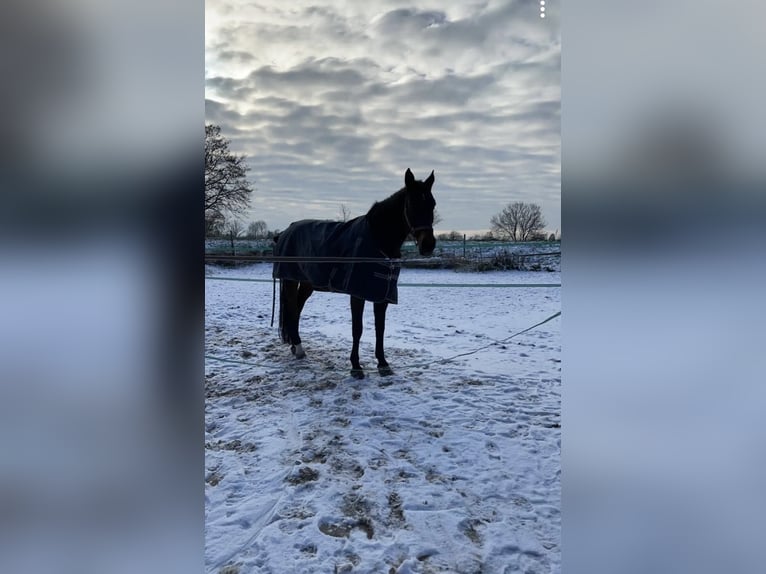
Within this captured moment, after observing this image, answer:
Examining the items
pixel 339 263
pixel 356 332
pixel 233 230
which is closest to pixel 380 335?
pixel 356 332

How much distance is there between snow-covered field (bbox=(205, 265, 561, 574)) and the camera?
55.3 inches

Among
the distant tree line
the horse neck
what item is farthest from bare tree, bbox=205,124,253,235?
the horse neck

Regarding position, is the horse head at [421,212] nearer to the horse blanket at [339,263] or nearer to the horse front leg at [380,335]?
the horse blanket at [339,263]

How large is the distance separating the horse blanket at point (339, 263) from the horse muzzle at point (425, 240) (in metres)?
0.25

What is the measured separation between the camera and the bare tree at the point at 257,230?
7039mm

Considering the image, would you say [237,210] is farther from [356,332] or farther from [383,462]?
[383,462]

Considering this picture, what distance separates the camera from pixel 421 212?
3.19 m

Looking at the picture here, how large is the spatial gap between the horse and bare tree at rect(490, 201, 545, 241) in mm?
2992
